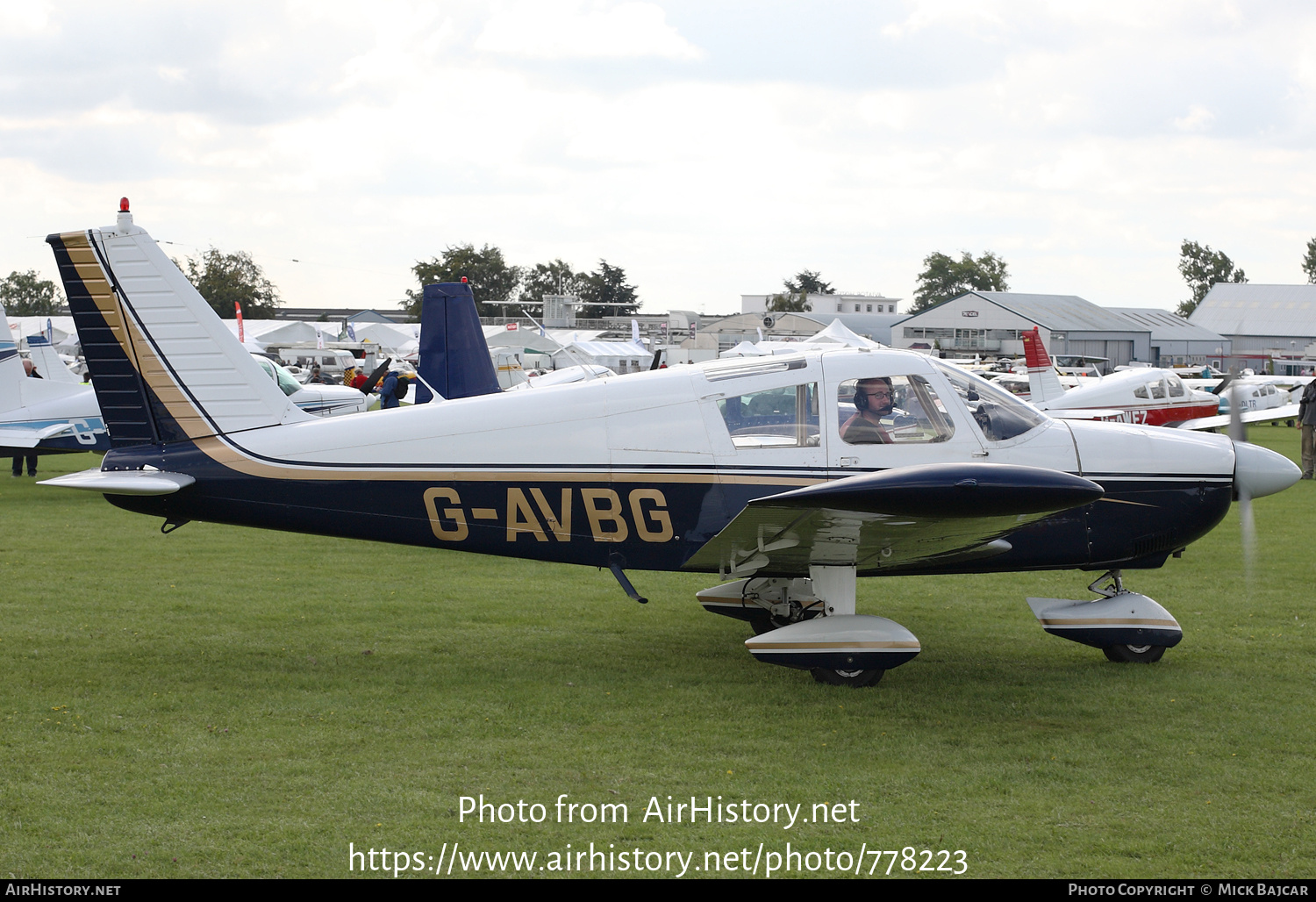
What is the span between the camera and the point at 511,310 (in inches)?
4409

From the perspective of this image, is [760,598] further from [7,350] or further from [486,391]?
[7,350]

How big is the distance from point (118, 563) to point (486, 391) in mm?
4609

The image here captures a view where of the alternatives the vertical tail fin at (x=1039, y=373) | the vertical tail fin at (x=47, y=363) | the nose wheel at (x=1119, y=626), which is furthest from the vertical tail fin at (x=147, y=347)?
the vertical tail fin at (x=1039, y=373)

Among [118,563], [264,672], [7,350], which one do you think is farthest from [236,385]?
[7,350]

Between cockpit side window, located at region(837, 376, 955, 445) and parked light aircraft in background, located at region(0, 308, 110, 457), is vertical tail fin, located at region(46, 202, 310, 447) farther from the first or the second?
parked light aircraft in background, located at region(0, 308, 110, 457)

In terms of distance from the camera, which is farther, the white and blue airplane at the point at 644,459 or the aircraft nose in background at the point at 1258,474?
the aircraft nose in background at the point at 1258,474

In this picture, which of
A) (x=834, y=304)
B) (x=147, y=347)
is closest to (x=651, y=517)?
(x=147, y=347)

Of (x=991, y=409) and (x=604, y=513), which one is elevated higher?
(x=991, y=409)

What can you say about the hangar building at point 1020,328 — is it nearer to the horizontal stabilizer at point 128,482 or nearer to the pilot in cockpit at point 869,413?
the pilot in cockpit at point 869,413

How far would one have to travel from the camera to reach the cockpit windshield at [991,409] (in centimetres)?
713

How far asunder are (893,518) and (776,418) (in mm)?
1307

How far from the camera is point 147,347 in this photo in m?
7.24

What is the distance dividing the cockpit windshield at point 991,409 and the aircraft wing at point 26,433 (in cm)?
1461

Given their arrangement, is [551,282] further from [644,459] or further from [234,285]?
[644,459]
